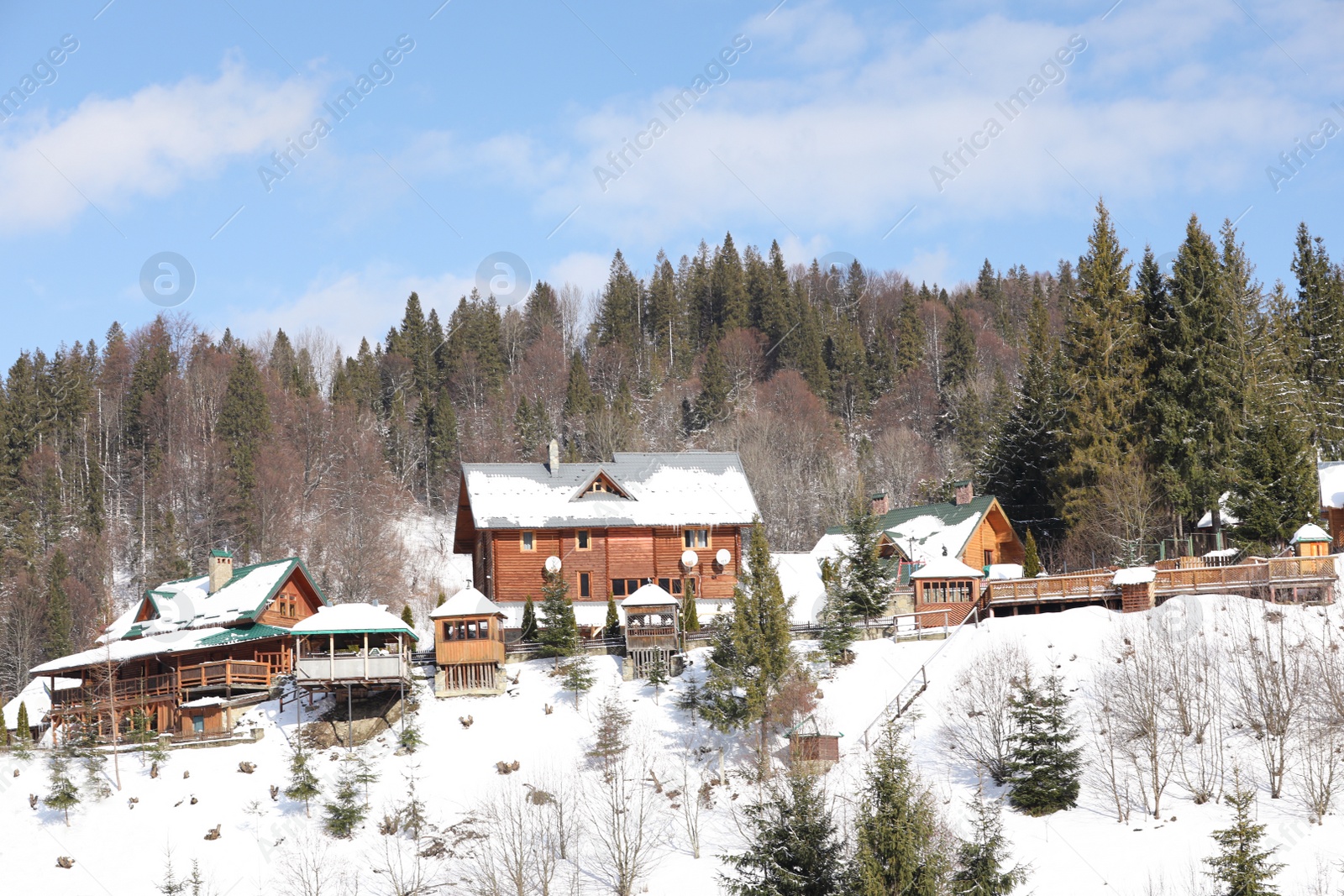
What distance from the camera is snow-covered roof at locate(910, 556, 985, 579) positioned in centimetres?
4497

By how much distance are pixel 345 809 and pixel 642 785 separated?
797 centimetres

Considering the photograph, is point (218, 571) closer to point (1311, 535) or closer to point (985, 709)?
point (985, 709)

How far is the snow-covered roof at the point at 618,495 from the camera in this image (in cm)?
5122

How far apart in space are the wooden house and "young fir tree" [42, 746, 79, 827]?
10906 millimetres

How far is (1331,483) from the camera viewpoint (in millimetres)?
48625

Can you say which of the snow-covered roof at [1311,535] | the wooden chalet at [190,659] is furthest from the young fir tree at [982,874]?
the wooden chalet at [190,659]

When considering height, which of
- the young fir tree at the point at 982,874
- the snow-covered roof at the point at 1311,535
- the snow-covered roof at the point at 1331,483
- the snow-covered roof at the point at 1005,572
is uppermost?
the snow-covered roof at the point at 1331,483

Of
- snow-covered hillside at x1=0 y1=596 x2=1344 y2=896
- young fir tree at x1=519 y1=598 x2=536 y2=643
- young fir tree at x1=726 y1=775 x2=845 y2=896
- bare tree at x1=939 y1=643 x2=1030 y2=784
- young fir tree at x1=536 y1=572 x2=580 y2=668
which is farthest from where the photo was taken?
young fir tree at x1=519 y1=598 x2=536 y2=643

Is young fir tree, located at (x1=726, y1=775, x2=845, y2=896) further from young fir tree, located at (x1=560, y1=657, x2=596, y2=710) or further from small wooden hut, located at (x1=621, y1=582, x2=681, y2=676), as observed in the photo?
small wooden hut, located at (x1=621, y1=582, x2=681, y2=676)

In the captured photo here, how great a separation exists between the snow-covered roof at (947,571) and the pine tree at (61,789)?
27.1 meters

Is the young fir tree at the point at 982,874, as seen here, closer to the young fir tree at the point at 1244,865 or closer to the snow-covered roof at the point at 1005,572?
the young fir tree at the point at 1244,865

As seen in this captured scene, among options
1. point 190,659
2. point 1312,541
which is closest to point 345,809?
point 190,659

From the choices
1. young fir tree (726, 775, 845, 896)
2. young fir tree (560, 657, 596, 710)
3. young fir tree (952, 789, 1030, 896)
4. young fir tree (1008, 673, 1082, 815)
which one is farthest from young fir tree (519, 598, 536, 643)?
young fir tree (952, 789, 1030, 896)

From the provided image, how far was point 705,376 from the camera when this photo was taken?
3875 inches
